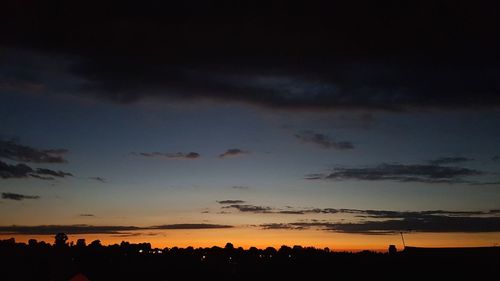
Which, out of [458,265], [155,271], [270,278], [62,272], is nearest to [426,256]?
[458,265]

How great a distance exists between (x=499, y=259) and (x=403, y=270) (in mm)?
4457

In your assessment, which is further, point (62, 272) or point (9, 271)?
point (9, 271)

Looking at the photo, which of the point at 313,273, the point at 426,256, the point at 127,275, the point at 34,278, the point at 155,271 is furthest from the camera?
the point at 155,271

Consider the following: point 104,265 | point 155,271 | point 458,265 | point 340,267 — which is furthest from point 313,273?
point 104,265

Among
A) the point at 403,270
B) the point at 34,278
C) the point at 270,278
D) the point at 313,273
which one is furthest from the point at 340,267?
the point at 34,278

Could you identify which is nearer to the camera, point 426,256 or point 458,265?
point 458,265

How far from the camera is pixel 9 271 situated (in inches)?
1533

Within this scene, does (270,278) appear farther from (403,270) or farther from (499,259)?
(499,259)

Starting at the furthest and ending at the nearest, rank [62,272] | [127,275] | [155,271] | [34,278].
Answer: [155,271] → [127,275] → [34,278] → [62,272]

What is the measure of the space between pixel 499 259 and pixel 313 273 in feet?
31.9

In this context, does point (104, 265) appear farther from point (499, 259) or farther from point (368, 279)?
point (499, 259)

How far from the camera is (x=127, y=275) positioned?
40.9 metres

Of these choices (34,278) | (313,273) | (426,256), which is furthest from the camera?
(34,278)

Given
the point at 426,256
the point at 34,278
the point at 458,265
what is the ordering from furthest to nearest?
the point at 34,278 → the point at 426,256 → the point at 458,265
